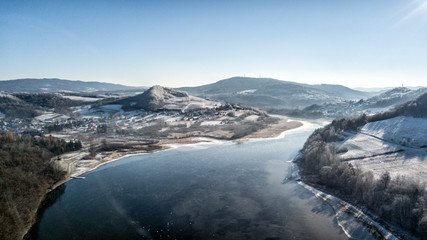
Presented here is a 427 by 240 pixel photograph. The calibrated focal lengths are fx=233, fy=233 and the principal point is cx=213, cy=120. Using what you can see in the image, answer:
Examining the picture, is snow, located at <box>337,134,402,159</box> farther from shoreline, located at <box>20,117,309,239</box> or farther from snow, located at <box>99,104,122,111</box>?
snow, located at <box>99,104,122,111</box>

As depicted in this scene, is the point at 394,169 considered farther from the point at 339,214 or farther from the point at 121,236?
the point at 121,236

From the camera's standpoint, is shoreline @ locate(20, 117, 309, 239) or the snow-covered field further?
shoreline @ locate(20, 117, 309, 239)

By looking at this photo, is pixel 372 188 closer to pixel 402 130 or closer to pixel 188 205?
pixel 188 205

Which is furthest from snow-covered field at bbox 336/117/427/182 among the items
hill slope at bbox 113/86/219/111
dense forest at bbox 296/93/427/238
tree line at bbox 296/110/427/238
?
hill slope at bbox 113/86/219/111

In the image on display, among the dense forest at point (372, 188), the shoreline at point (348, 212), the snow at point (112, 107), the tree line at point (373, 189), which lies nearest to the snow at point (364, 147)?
the dense forest at point (372, 188)

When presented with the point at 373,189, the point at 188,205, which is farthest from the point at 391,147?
the point at 188,205

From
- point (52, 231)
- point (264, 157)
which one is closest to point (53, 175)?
point (52, 231)
